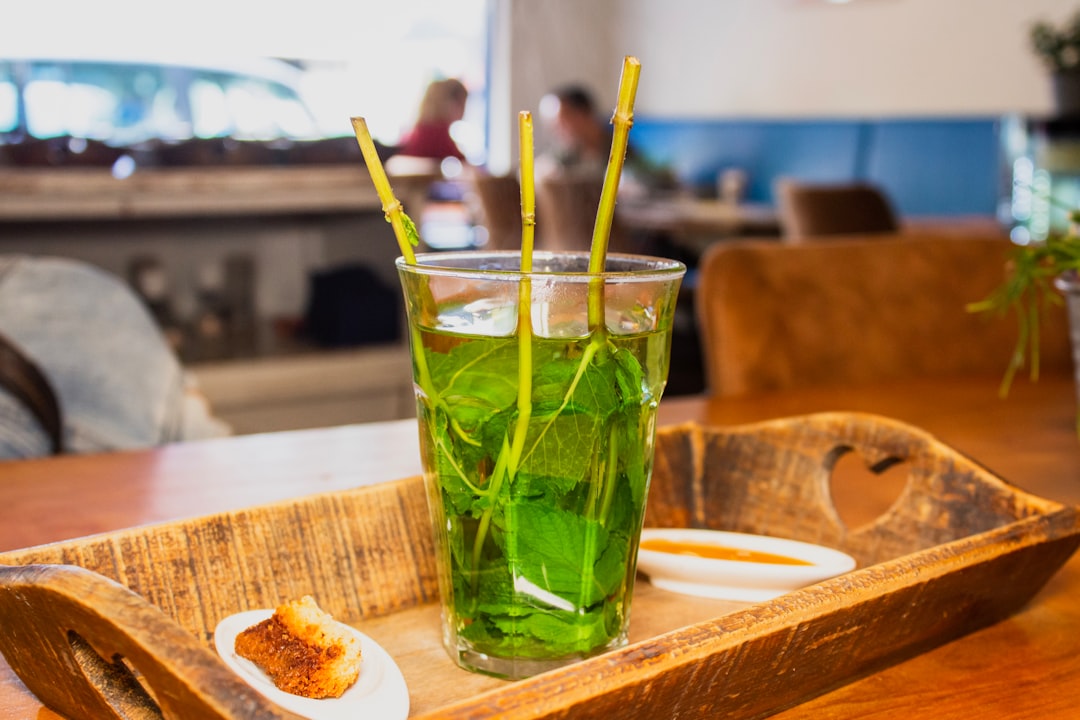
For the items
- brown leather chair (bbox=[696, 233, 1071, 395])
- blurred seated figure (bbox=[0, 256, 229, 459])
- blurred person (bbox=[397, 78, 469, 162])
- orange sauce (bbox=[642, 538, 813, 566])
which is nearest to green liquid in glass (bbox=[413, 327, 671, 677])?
orange sauce (bbox=[642, 538, 813, 566])

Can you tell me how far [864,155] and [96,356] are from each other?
4.33m

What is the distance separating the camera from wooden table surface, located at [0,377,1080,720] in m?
0.51

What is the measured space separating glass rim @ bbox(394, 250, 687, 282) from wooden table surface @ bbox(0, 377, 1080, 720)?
21cm

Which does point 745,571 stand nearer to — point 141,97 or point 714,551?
point 714,551

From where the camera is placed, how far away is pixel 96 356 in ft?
4.55

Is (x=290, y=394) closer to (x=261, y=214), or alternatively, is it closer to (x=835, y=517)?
(x=261, y=214)

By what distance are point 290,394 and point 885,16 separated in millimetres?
3407

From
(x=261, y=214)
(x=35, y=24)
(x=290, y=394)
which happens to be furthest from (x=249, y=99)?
(x=290, y=394)

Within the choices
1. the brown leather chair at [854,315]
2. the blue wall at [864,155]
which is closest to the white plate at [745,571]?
the brown leather chair at [854,315]

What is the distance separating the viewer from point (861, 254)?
133 cm

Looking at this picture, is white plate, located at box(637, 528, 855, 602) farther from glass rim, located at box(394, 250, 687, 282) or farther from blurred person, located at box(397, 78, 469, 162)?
blurred person, located at box(397, 78, 469, 162)

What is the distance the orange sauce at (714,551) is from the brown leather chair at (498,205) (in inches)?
127

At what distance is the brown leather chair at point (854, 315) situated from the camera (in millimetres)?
1251

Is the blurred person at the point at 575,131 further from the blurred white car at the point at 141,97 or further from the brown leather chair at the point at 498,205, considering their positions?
the brown leather chair at the point at 498,205
